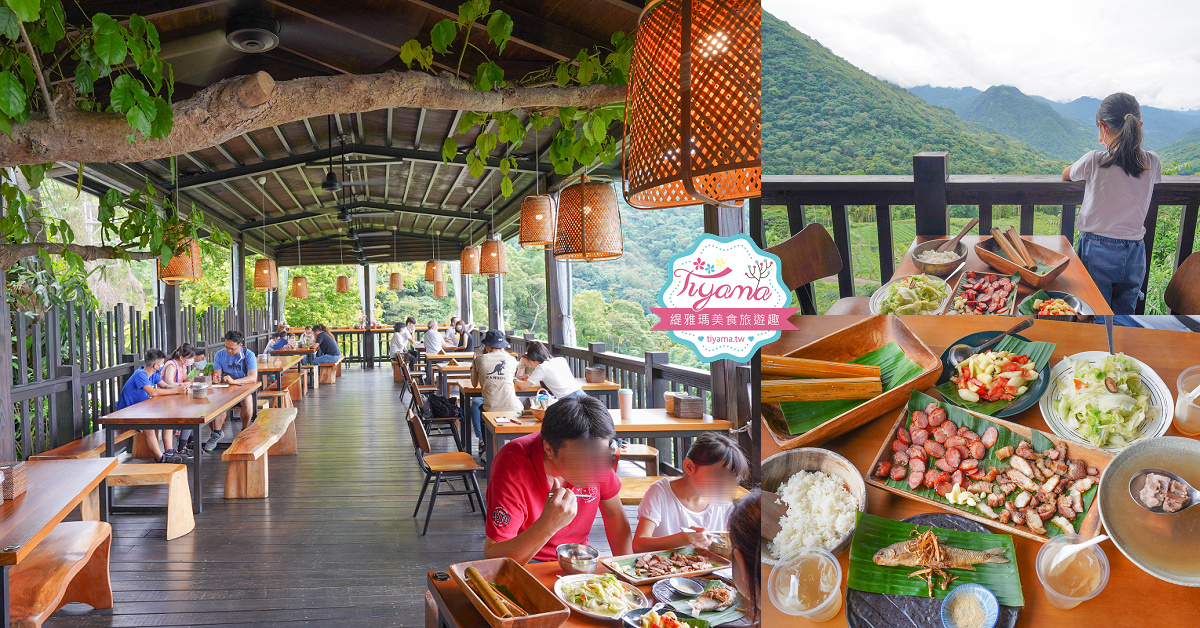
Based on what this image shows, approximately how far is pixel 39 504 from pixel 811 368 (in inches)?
Result: 118

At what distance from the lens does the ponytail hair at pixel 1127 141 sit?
104 cm

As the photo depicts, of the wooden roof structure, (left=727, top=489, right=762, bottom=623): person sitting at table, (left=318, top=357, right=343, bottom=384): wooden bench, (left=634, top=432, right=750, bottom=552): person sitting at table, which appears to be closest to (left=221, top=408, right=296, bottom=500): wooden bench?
the wooden roof structure

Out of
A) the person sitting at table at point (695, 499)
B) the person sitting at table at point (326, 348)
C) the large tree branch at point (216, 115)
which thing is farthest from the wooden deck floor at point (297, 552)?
the person sitting at table at point (326, 348)

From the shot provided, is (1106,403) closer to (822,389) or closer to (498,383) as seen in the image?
(822,389)

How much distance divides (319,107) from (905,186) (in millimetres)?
1813

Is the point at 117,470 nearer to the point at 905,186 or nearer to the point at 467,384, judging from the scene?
the point at 467,384

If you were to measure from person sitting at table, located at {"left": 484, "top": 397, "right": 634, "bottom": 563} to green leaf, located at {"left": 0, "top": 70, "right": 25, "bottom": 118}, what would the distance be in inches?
64.2

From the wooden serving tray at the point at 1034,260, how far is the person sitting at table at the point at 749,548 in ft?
1.86

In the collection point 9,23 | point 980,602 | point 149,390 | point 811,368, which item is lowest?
point 149,390

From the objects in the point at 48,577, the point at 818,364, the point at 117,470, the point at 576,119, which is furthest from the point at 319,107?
the point at 117,470

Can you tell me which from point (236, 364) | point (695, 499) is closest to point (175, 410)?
point (236, 364)

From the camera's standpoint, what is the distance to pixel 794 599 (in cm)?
118

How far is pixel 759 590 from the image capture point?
4.07ft

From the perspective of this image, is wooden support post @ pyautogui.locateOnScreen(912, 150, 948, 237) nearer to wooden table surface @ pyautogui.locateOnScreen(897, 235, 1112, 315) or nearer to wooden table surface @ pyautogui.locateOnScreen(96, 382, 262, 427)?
wooden table surface @ pyautogui.locateOnScreen(897, 235, 1112, 315)
